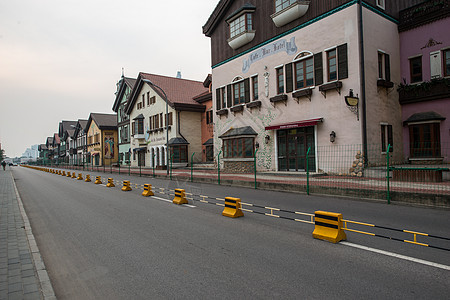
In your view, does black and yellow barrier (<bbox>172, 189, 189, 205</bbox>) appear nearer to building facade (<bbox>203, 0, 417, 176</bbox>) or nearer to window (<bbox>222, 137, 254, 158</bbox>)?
building facade (<bbox>203, 0, 417, 176</bbox>)

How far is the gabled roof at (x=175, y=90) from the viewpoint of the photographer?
106 feet

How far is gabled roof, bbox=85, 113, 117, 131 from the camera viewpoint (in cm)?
5268

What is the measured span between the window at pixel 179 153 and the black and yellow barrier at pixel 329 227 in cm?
2671

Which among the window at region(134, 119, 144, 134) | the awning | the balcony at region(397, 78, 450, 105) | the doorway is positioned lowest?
the doorway

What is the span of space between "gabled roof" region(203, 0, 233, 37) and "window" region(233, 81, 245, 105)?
18.7ft

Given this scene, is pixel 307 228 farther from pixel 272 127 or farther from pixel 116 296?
pixel 272 127

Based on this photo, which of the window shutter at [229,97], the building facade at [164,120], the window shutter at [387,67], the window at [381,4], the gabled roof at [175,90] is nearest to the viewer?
the window at [381,4]

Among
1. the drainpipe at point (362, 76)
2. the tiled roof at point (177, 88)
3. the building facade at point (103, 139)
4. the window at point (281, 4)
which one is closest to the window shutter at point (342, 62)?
the drainpipe at point (362, 76)

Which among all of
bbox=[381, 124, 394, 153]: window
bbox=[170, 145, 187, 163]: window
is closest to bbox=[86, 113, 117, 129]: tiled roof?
bbox=[170, 145, 187, 163]: window

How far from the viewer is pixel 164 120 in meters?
33.8

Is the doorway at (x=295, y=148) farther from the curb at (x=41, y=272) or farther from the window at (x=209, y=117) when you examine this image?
the curb at (x=41, y=272)

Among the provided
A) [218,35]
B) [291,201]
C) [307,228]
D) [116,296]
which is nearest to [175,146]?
[218,35]

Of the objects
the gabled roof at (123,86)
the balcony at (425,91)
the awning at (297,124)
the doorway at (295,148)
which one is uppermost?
the gabled roof at (123,86)

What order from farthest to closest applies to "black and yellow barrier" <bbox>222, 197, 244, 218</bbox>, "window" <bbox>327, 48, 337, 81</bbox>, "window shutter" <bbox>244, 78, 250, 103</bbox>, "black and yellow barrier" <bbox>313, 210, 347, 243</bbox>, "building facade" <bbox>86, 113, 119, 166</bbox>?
1. "building facade" <bbox>86, 113, 119, 166</bbox>
2. "window shutter" <bbox>244, 78, 250, 103</bbox>
3. "window" <bbox>327, 48, 337, 81</bbox>
4. "black and yellow barrier" <bbox>222, 197, 244, 218</bbox>
5. "black and yellow barrier" <bbox>313, 210, 347, 243</bbox>
